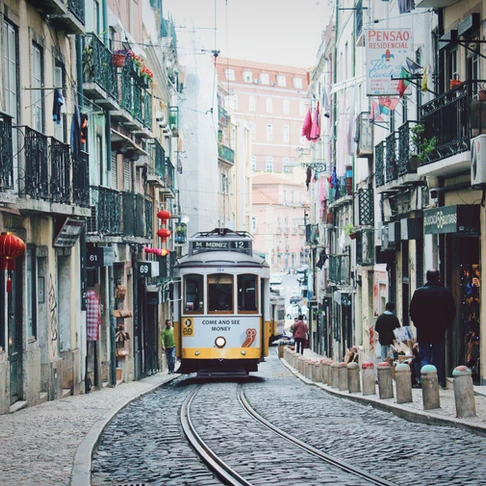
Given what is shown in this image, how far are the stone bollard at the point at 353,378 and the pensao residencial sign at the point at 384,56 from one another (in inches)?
233

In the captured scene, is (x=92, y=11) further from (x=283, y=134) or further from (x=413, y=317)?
(x=283, y=134)

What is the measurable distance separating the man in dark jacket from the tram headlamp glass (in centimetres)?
990

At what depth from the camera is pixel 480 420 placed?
40.7 ft

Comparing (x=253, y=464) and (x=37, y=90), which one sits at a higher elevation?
(x=37, y=90)

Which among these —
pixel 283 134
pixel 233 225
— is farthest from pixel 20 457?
pixel 283 134

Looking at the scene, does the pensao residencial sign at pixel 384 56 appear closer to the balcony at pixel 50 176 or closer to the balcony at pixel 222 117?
the balcony at pixel 50 176

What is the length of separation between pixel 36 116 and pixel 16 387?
4629 millimetres

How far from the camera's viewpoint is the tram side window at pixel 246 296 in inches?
1002

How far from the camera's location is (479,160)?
15.3 meters

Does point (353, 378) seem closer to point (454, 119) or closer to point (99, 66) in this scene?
point (454, 119)

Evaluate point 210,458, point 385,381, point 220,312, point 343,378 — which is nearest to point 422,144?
point 343,378

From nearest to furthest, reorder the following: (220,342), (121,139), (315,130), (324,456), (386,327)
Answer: (324,456) < (386,327) < (220,342) < (121,139) < (315,130)

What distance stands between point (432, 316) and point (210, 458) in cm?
564

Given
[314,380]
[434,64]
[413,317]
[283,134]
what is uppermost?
[283,134]
